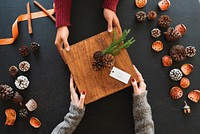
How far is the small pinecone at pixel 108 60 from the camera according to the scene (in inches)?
39.9

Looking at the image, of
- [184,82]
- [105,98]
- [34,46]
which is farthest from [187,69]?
[34,46]

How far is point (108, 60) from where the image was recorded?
1.02 metres

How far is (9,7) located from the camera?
4.10 feet

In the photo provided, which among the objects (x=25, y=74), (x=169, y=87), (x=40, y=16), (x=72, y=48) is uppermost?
(x=40, y=16)

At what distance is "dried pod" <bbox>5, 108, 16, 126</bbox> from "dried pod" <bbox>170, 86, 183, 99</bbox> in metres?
0.73

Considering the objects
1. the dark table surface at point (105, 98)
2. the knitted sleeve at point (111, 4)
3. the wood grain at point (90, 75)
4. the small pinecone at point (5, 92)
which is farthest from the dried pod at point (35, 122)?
the knitted sleeve at point (111, 4)

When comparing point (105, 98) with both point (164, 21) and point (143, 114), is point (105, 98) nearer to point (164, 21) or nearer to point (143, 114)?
point (143, 114)

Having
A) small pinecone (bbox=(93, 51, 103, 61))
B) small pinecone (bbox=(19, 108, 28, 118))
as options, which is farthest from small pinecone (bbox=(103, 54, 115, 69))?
small pinecone (bbox=(19, 108, 28, 118))

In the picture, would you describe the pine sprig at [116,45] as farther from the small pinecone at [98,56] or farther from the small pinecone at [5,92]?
the small pinecone at [5,92]

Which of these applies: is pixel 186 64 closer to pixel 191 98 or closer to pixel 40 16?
pixel 191 98

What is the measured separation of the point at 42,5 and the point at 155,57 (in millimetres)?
597

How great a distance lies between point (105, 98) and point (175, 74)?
34 cm

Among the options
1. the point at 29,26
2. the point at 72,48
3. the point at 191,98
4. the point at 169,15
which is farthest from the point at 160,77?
the point at 29,26

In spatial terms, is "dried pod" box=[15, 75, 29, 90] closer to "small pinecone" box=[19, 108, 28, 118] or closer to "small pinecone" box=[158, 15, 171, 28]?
"small pinecone" box=[19, 108, 28, 118]
